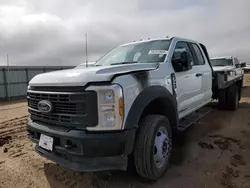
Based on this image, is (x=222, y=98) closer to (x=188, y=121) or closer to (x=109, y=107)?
(x=188, y=121)

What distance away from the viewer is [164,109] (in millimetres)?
3350

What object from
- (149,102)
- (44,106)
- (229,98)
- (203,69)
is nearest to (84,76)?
(44,106)

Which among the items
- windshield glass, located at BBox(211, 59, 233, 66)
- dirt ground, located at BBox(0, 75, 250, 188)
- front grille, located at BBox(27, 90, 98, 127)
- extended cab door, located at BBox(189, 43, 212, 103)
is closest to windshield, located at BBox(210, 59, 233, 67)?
windshield glass, located at BBox(211, 59, 233, 66)

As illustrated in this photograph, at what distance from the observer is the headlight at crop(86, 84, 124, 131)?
237 cm

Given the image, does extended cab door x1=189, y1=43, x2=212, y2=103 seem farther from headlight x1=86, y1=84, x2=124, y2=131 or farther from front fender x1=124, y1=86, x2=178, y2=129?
headlight x1=86, y1=84, x2=124, y2=131

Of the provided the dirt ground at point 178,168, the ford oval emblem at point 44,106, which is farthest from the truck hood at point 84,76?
the dirt ground at point 178,168

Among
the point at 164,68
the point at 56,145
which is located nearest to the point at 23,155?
the point at 56,145

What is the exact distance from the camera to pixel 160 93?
3.00 m

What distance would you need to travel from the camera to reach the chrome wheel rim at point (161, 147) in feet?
9.75

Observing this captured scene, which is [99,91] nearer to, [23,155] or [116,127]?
[116,127]

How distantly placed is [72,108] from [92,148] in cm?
49

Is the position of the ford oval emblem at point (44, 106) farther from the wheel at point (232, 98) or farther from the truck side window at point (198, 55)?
the wheel at point (232, 98)

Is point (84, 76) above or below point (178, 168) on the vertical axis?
above

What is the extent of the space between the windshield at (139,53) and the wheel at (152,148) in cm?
105
